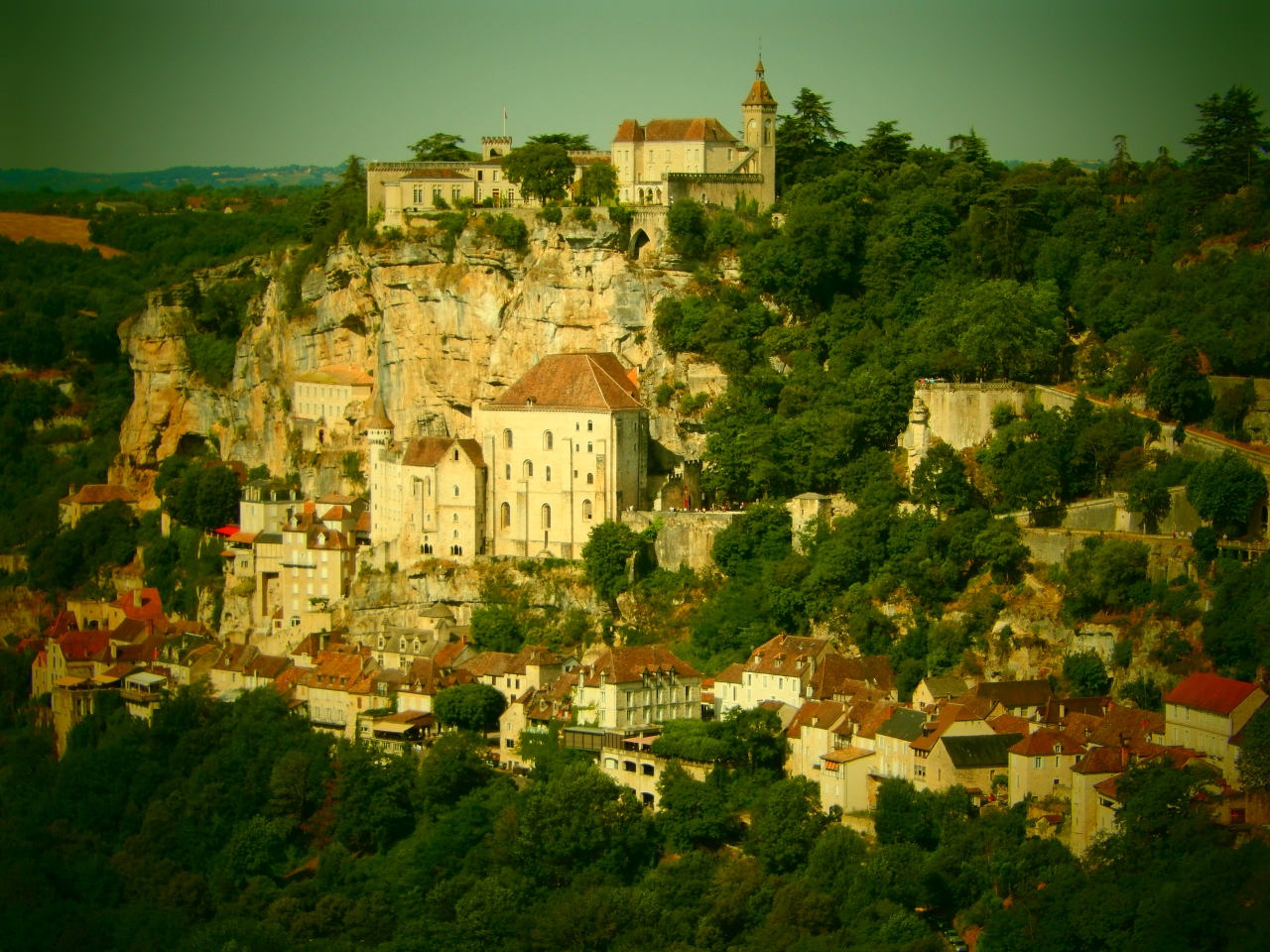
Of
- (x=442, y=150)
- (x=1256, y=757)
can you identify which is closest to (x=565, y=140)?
(x=442, y=150)

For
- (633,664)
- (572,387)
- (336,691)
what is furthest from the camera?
(572,387)

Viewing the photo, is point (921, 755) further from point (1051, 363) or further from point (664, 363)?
point (664, 363)

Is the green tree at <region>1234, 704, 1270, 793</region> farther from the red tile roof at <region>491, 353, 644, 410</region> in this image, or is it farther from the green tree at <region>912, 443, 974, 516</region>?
the red tile roof at <region>491, 353, 644, 410</region>

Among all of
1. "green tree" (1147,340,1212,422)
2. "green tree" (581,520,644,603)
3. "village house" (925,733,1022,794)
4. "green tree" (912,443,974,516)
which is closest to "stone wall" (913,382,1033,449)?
"green tree" (912,443,974,516)

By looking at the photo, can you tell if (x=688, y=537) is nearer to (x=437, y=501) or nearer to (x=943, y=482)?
(x=437, y=501)

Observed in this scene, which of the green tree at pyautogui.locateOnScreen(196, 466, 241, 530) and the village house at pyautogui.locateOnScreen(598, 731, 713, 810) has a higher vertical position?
the green tree at pyautogui.locateOnScreen(196, 466, 241, 530)

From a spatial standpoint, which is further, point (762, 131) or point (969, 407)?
point (762, 131)

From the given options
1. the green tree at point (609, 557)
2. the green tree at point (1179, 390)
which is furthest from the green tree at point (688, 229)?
the green tree at point (1179, 390)
